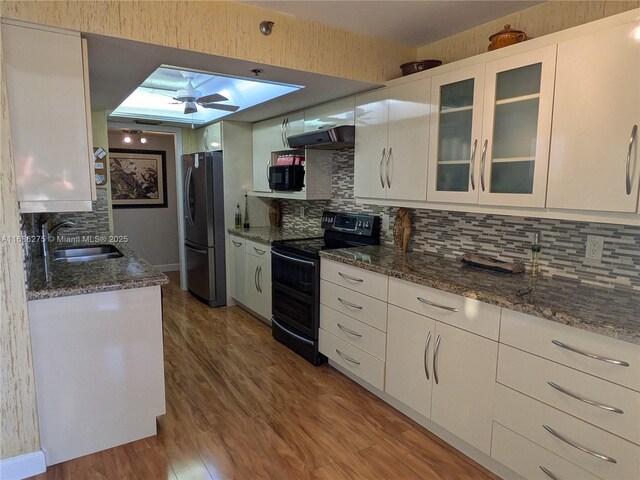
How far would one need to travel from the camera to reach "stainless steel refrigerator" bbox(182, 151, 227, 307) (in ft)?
14.3

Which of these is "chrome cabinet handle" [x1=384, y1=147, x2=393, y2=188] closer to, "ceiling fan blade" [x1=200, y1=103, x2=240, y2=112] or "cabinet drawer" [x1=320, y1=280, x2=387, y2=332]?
"cabinet drawer" [x1=320, y1=280, x2=387, y2=332]

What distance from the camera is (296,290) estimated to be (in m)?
3.21

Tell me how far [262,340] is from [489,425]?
216 centimetres

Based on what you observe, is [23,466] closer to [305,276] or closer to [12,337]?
[12,337]

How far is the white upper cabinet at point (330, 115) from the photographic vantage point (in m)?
3.06

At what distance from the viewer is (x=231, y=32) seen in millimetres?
2139

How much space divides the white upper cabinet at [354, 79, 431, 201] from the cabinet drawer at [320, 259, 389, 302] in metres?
0.57

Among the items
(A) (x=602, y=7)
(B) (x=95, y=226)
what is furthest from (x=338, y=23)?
(B) (x=95, y=226)

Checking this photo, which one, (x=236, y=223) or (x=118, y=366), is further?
(x=236, y=223)

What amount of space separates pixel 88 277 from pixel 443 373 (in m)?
1.95

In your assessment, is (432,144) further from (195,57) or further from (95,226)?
(95,226)

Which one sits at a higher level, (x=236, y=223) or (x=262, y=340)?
(x=236, y=223)

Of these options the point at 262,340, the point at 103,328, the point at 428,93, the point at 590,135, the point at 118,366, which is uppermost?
the point at 428,93

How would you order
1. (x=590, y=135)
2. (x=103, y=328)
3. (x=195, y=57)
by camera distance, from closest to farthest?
1. (x=590, y=135)
2. (x=103, y=328)
3. (x=195, y=57)
